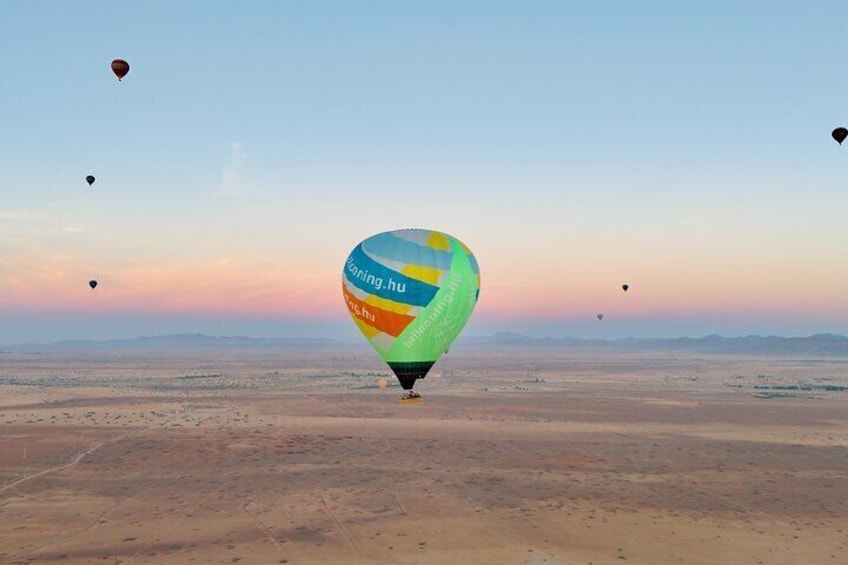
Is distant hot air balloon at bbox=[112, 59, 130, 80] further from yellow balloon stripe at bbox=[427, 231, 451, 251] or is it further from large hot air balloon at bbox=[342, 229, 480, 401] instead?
yellow balloon stripe at bbox=[427, 231, 451, 251]

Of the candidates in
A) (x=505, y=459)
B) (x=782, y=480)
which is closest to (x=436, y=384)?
(x=505, y=459)

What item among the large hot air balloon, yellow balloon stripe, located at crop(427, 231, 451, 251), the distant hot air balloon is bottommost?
the large hot air balloon

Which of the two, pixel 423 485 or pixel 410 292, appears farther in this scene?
pixel 410 292

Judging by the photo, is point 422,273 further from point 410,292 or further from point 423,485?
point 423,485

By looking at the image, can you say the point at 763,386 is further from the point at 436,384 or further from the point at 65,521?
the point at 65,521

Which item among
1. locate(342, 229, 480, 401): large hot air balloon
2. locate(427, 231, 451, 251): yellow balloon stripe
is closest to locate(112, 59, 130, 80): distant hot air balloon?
locate(342, 229, 480, 401): large hot air balloon

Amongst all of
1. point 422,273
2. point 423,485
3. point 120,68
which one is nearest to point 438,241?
point 422,273
